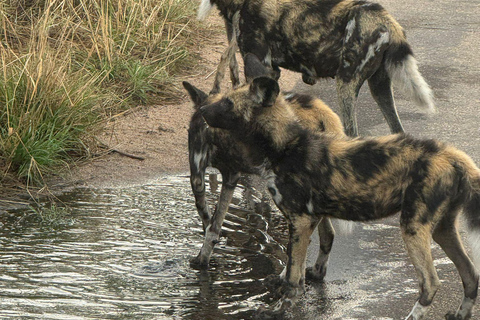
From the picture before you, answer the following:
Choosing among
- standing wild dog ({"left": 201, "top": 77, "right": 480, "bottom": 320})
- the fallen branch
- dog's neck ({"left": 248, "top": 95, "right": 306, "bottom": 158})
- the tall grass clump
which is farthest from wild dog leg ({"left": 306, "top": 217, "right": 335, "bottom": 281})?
the fallen branch

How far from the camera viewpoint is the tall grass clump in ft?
19.6

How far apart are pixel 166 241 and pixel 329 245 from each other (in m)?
1.06

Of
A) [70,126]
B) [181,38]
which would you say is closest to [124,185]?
[70,126]

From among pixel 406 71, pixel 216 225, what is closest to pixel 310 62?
pixel 406 71

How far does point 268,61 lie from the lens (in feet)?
20.2

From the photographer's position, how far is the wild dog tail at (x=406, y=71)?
568 cm

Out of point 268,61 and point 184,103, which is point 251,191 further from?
point 184,103

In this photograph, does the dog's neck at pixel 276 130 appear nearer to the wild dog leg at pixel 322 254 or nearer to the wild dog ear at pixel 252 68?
the wild dog ear at pixel 252 68

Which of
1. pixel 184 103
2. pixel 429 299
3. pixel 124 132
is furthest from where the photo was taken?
pixel 184 103

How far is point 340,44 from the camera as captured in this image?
19.2 ft

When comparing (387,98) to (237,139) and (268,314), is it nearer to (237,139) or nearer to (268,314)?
(237,139)

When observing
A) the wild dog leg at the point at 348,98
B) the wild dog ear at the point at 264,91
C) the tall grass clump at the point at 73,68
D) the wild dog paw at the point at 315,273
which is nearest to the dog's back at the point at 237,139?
the wild dog ear at the point at 264,91

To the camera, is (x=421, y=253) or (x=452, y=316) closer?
(x=421, y=253)

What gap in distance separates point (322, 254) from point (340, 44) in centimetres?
195
